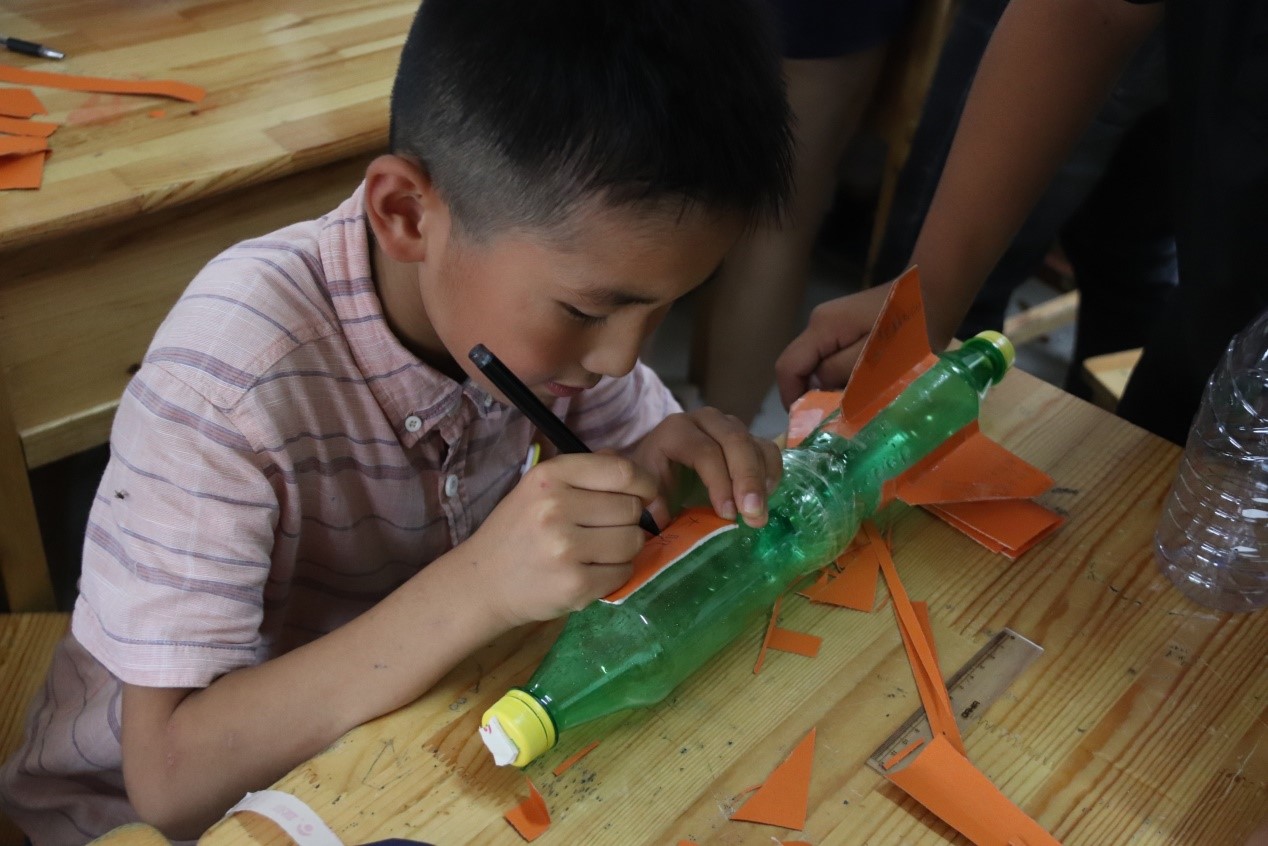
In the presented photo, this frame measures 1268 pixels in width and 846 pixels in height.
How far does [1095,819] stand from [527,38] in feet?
1.98

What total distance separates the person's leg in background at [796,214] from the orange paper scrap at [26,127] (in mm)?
911

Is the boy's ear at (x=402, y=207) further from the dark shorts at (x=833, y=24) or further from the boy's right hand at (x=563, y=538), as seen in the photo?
the dark shorts at (x=833, y=24)

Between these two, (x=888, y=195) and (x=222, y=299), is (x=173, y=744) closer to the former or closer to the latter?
(x=222, y=299)

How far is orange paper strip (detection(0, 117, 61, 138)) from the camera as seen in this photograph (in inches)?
47.9

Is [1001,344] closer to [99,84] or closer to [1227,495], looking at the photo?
[1227,495]

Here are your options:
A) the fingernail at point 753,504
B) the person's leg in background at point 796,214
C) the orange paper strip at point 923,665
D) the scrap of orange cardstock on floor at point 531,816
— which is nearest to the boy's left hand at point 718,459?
the fingernail at point 753,504

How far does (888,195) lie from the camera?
211 cm

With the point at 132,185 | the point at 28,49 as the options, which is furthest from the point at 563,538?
the point at 28,49

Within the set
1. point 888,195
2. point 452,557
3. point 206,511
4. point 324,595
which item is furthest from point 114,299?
point 888,195

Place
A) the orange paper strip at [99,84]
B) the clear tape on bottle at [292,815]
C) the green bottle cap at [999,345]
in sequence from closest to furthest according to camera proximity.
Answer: the clear tape on bottle at [292,815]
the green bottle cap at [999,345]
the orange paper strip at [99,84]

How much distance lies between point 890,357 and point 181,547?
0.54 m

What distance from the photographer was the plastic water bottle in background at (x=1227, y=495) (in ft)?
2.77

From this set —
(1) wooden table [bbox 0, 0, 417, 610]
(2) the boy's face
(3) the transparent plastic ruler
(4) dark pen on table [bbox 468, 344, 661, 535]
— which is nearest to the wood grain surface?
(1) wooden table [bbox 0, 0, 417, 610]

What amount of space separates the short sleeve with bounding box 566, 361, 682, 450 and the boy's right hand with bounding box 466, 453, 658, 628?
374mm
